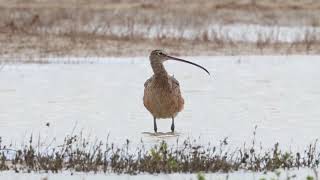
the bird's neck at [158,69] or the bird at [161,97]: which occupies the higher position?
the bird's neck at [158,69]

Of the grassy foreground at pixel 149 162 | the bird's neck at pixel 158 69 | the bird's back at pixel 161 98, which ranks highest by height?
the bird's neck at pixel 158 69

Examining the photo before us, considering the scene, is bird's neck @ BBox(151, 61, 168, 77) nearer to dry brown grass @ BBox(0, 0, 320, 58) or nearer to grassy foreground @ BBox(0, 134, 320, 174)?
grassy foreground @ BBox(0, 134, 320, 174)

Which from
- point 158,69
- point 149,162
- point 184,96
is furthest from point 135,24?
point 149,162

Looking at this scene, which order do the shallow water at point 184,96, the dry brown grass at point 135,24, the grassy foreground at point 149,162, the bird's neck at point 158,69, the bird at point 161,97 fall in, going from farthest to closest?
the dry brown grass at point 135,24, the bird's neck at point 158,69, the bird at point 161,97, the shallow water at point 184,96, the grassy foreground at point 149,162

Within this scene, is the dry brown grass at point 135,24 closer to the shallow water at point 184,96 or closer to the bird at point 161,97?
the shallow water at point 184,96

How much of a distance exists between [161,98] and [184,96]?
11.9 feet

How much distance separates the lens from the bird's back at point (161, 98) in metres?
12.0

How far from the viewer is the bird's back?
12.0 metres

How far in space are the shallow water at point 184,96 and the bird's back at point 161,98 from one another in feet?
0.84

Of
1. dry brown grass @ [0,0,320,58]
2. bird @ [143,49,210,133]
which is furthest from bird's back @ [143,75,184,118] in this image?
dry brown grass @ [0,0,320,58]

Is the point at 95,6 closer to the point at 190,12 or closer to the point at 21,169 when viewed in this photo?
the point at 190,12

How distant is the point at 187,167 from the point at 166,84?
323 centimetres

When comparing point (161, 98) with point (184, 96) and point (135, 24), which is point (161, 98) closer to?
point (184, 96)

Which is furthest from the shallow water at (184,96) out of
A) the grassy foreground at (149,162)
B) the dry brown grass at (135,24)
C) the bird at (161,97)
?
the dry brown grass at (135,24)
